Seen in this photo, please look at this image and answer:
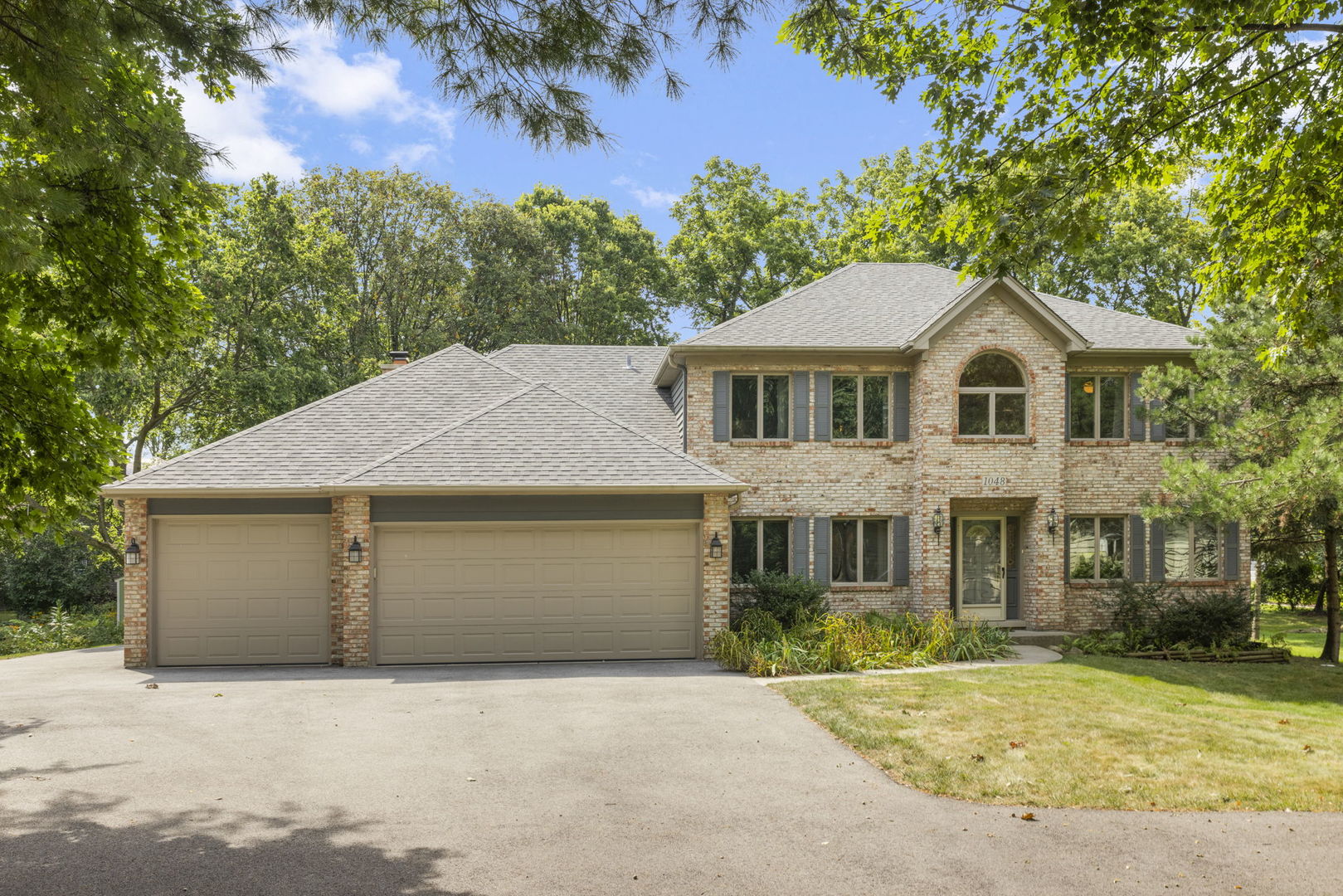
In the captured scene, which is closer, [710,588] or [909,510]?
[710,588]

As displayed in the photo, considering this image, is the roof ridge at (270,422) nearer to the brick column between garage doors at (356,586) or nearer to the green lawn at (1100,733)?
the brick column between garage doors at (356,586)

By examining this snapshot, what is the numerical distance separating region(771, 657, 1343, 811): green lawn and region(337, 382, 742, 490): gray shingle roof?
3.97 m

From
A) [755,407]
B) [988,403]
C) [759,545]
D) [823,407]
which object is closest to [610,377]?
[755,407]

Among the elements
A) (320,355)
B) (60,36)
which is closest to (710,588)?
(60,36)

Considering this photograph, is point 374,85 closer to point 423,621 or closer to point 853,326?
point 423,621

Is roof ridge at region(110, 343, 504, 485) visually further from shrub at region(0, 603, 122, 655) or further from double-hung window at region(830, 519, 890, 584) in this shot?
double-hung window at region(830, 519, 890, 584)

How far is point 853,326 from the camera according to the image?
16953mm

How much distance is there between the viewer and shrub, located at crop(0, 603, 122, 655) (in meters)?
19.8

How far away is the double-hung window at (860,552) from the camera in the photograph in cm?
1664

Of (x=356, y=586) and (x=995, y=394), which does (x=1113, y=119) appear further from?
(x=356, y=586)

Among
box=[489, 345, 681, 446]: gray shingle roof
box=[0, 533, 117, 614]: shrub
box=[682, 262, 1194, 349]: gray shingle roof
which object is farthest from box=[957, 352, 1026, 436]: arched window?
box=[0, 533, 117, 614]: shrub

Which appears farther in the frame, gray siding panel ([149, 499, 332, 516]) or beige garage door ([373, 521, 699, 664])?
beige garage door ([373, 521, 699, 664])

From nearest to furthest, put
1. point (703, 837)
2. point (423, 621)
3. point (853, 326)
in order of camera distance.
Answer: point (703, 837), point (423, 621), point (853, 326)

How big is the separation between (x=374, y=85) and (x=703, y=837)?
19.1ft
